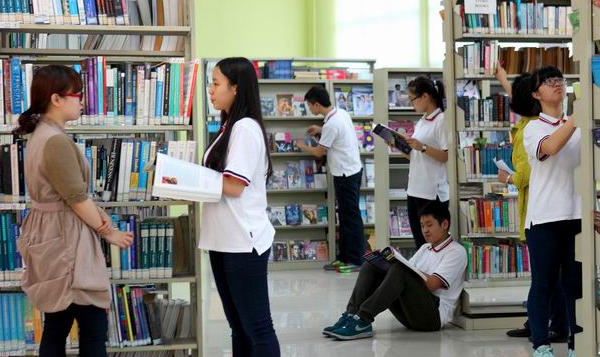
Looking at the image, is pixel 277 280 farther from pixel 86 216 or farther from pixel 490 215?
pixel 86 216

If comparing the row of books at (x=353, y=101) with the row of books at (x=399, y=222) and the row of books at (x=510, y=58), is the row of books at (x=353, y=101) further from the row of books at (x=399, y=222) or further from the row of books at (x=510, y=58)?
the row of books at (x=510, y=58)

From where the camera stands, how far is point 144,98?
4.19m

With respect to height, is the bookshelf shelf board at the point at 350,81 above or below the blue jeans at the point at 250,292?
above

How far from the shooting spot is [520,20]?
593cm

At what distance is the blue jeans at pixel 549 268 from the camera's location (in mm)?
4305

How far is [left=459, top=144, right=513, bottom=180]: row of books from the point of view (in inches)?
231

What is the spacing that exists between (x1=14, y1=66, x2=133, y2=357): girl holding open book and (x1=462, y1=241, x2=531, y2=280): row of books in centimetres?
301

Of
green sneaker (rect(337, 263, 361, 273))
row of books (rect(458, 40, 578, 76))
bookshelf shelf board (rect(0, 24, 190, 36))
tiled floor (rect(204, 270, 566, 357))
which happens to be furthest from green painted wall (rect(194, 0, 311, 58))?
bookshelf shelf board (rect(0, 24, 190, 36))

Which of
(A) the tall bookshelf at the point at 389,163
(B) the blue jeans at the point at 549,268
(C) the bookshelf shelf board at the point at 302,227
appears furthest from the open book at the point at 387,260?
(C) the bookshelf shelf board at the point at 302,227

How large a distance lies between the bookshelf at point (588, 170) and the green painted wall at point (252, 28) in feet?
30.7

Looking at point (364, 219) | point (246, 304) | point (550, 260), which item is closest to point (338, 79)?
point (364, 219)

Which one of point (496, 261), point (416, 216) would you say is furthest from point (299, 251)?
point (496, 261)

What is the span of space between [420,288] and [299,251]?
3.91 m

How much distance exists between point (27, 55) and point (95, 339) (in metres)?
2.82
